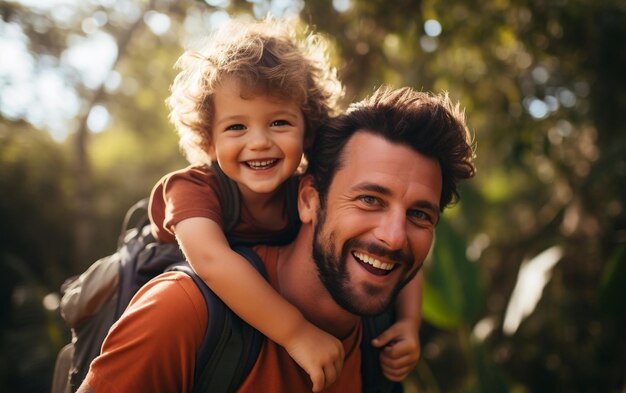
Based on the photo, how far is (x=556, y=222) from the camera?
5223mm

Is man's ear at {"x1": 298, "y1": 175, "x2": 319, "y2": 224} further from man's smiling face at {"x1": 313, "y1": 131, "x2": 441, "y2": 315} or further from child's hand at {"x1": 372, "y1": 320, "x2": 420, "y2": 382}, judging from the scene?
child's hand at {"x1": 372, "y1": 320, "x2": 420, "y2": 382}

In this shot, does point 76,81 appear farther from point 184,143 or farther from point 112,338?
point 112,338

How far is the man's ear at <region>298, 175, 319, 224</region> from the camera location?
1.83 meters

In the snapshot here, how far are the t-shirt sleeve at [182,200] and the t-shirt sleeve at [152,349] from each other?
0.94 feet

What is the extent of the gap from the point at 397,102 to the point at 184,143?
2.62 ft

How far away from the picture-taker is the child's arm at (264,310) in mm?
1501

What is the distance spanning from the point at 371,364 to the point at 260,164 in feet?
2.36

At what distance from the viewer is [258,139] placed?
5.63 ft

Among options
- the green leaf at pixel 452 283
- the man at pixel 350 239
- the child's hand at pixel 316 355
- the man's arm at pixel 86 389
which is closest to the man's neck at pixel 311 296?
the man at pixel 350 239

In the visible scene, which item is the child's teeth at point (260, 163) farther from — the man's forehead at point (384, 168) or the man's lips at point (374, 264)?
the man's lips at point (374, 264)

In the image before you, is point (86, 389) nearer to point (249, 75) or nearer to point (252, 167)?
point (252, 167)

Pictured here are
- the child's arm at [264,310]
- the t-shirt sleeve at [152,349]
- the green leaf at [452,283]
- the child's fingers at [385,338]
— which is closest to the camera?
the t-shirt sleeve at [152,349]

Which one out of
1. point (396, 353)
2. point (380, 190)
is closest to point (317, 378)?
point (396, 353)

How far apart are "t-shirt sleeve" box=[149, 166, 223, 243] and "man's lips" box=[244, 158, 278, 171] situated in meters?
0.15
